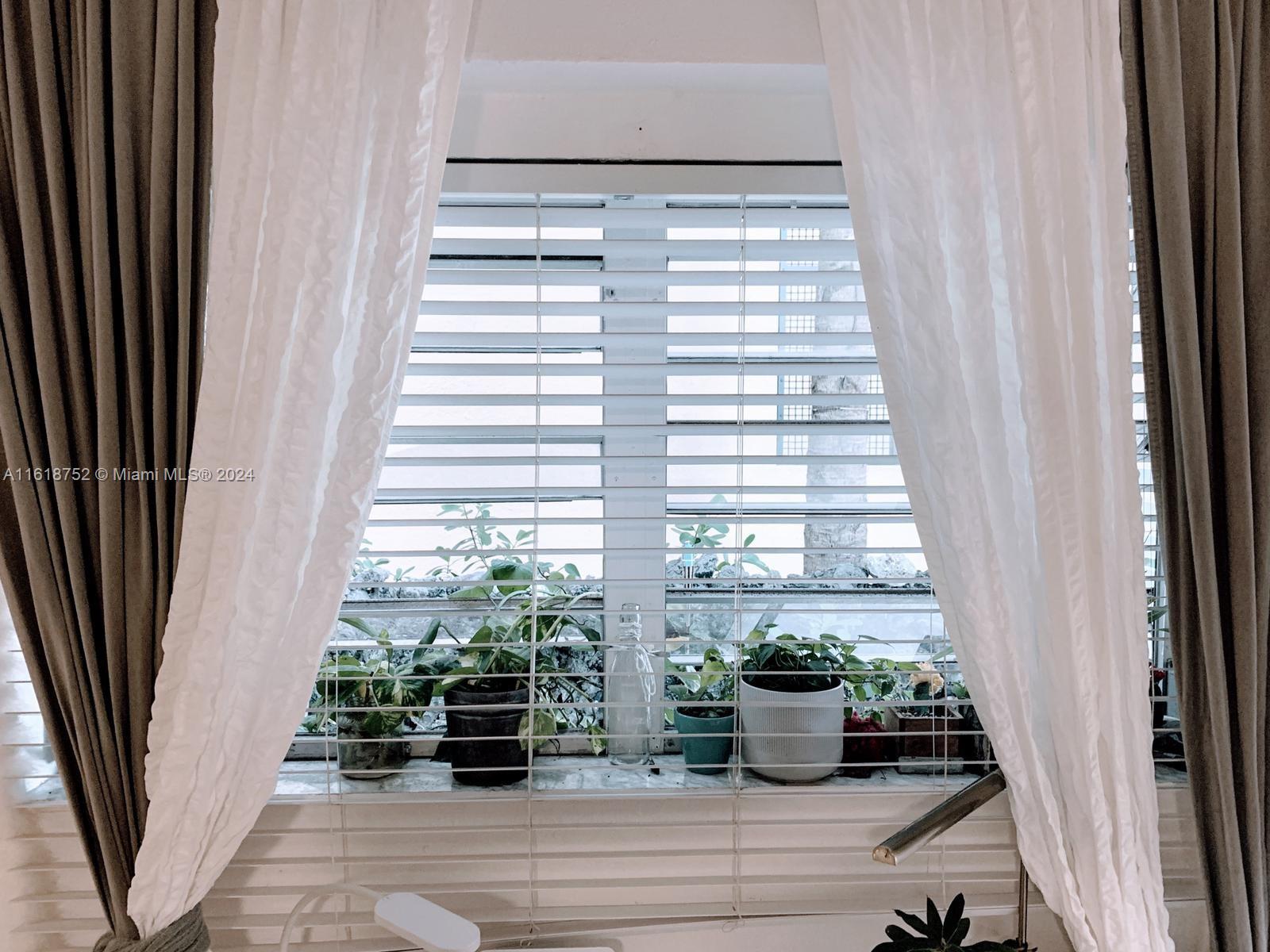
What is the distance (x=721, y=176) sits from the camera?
129 centimetres

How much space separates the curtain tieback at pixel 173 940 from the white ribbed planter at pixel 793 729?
2.60ft

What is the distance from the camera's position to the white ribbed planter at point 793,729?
4.33 ft

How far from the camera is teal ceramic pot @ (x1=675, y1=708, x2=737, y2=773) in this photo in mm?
1353

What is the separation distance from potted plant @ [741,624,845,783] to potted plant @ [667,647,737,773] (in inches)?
1.2

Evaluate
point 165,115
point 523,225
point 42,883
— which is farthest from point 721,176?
point 42,883

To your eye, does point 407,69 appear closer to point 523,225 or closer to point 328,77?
point 328,77

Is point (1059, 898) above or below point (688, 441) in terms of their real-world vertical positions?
below

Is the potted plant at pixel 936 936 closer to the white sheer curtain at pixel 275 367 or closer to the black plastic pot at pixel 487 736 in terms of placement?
the black plastic pot at pixel 487 736

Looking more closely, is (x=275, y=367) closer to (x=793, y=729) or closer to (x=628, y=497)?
(x=628, y=497)

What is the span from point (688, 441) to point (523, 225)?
1.44 feet

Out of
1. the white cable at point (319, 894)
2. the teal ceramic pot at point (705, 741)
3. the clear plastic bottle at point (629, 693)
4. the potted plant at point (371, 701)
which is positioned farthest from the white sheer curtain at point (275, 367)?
the teal ceramic pot at point (705, 741)

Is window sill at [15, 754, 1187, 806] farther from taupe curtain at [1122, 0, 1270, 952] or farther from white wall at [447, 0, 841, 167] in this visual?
white wall at [447, 0, 841, 167]

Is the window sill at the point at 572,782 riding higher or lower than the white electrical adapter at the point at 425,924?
higher

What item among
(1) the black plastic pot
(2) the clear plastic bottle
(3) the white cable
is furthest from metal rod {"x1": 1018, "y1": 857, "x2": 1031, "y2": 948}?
(3) the white cable
